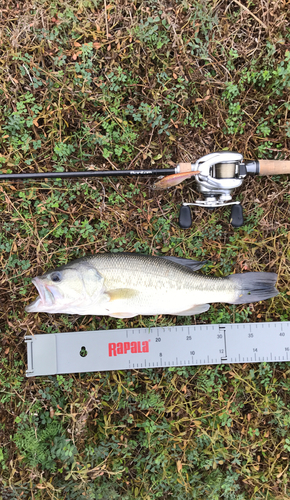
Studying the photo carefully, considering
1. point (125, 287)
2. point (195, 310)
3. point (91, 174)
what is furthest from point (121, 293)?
point (91, 174)

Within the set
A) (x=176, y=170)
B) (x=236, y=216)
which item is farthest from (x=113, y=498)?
(x=176, y=170)

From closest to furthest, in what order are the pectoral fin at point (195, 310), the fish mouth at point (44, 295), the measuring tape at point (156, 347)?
the fish mouth at point (44, 295) < the pectoral fin at point (195, 310) < the measuring tape at point (156, 347)

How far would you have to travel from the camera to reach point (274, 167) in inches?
124

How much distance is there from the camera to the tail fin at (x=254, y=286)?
10.3ft

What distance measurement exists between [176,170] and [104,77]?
4.57 feet

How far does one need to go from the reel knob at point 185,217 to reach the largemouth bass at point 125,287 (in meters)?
0.46

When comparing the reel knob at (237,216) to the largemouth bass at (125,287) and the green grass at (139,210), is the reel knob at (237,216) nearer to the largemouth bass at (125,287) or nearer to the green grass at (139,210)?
the green grass at (139,210)

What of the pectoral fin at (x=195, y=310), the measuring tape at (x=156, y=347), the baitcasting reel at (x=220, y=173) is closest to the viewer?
the baitcasting reel at (x=220, y=173)

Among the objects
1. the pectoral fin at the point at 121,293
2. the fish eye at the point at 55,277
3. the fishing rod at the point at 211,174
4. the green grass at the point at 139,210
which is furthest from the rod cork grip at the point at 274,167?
the fish eye at the point at 55,277

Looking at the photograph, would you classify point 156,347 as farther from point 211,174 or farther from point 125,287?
point 211,174

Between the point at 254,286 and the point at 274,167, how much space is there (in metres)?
1.27

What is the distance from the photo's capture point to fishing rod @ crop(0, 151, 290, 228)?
297cm

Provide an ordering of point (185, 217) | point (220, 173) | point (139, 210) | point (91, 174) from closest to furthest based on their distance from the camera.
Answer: point (220, 173) → point (91, 174) → point (185, 217) → point (139, 210)

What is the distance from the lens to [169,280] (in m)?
2.94
